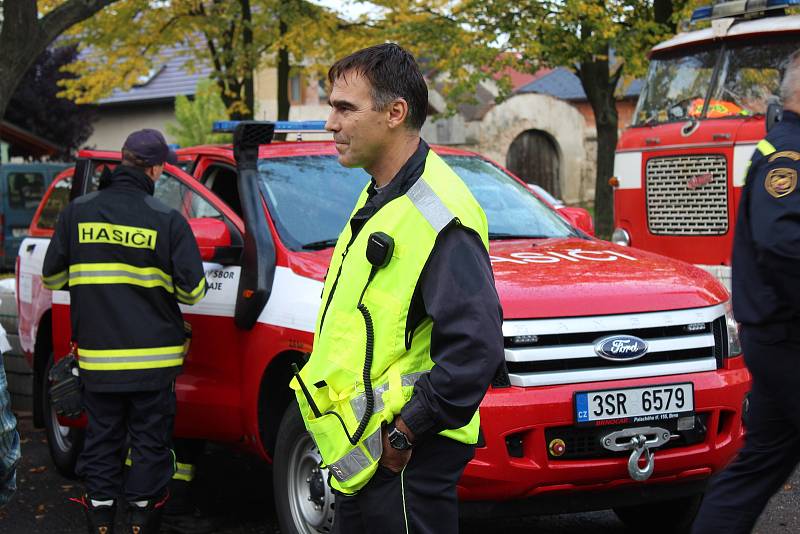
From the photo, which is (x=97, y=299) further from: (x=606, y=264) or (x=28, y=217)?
(x=28, y=217)

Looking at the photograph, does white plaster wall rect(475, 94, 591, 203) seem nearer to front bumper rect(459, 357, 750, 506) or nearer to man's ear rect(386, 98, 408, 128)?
front bumper rect(459, 357, 750, 506)

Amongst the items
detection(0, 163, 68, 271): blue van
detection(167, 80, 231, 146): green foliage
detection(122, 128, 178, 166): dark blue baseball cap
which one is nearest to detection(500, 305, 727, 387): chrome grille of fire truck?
detection(122, 128, 178, 166): dark blue baseball cap

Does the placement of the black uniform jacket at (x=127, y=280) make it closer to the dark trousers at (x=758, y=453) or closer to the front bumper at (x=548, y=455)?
the front bumper at (x=548, y=455)

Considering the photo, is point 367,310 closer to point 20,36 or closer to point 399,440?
point 399,440

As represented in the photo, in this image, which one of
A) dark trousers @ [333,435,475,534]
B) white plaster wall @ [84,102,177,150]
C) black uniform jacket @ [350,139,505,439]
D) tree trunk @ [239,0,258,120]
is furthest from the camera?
white plaster wall @ [84,102,177,150]

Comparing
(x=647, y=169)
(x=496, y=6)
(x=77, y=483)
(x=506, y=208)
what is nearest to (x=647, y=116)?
(x=647, y=169)

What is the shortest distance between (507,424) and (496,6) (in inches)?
573

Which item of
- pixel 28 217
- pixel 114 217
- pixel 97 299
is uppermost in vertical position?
pixel 114 217

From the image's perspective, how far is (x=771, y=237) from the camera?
12.1ft

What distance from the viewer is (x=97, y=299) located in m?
5.12

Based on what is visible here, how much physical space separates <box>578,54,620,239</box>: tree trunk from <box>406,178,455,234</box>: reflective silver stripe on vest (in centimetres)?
1689

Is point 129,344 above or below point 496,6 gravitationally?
below

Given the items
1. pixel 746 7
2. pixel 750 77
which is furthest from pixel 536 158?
pixel 750 77

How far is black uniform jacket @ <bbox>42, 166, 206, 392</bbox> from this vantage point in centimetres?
510
